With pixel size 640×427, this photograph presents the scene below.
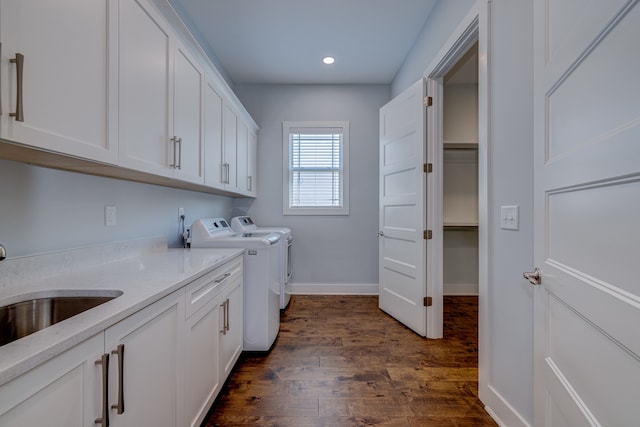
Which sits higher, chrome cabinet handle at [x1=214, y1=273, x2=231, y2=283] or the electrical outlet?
the electrical outlet

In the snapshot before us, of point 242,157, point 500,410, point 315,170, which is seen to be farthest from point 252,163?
point 500,410

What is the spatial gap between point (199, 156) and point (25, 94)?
124 cm

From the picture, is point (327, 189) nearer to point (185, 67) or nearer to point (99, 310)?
point (185, 67)

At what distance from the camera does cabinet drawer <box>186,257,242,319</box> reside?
4.40ft

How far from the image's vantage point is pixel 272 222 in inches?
155

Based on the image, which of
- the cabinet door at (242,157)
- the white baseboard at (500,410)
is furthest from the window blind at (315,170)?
the white baseboard at (500,410)

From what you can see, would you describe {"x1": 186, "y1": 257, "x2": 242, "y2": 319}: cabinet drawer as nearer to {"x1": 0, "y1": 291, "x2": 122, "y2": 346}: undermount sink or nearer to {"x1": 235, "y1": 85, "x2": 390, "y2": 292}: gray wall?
{"x1": 0, "y1": 291, "x2": 122, "y2": 346}: undermount sink

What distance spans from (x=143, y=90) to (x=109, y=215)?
2.45 feet

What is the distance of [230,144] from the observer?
9.00ft

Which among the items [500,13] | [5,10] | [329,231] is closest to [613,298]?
[500,13]

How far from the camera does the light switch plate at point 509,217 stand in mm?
1418

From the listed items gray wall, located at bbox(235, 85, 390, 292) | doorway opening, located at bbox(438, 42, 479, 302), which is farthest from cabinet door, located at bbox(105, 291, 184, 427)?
doorway opening, located at bbox(438, 42, 479, 302)

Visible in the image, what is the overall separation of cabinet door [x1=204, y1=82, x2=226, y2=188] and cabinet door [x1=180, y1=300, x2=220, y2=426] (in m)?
1.07

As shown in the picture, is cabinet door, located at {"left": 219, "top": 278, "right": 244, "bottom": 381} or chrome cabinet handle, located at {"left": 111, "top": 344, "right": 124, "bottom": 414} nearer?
chrome cabinet handle, located at {"left": 111, "top": 344, "right": 124, "bottom": 414}
